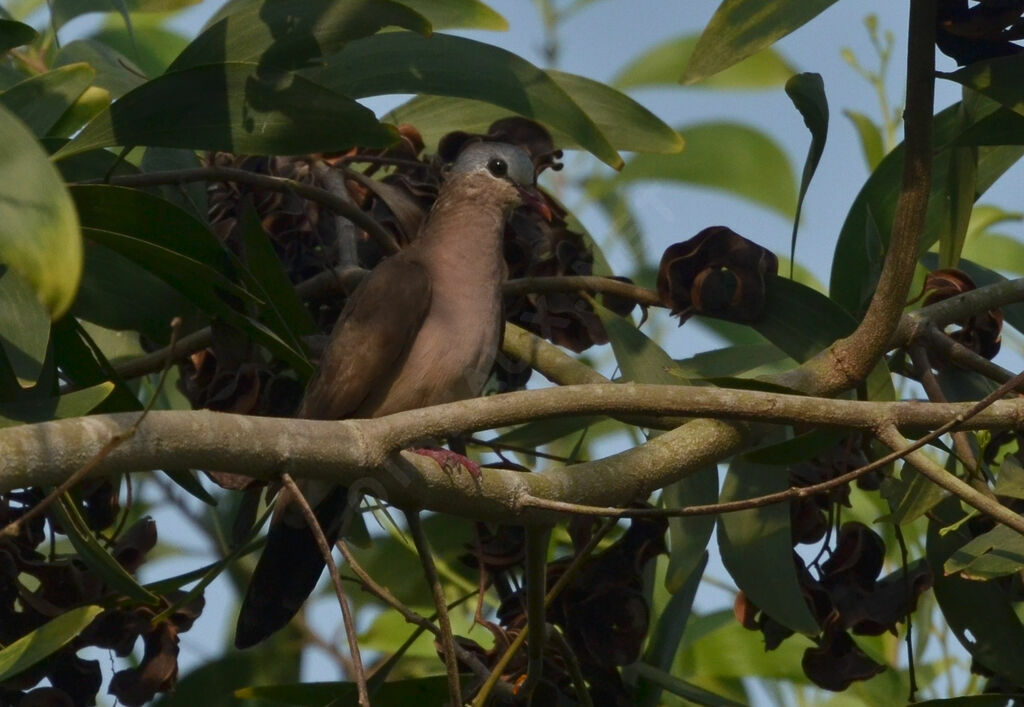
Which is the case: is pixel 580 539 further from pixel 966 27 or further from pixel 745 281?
pixel 966 27

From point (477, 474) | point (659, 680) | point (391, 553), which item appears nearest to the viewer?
point (477, 474)

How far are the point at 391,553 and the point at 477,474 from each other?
5.28 ft

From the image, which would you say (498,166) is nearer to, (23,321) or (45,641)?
(23,321)

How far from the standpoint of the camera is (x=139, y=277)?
109 inches

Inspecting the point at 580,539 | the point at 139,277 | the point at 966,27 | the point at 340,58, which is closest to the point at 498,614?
the point at 580,539

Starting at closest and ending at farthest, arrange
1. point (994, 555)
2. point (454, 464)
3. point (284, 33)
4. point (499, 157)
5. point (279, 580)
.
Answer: point (454, 464)
point (994, 555)
point (284, 33)
point (279, 580)
point (499, 157)

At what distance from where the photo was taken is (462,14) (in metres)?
3.29

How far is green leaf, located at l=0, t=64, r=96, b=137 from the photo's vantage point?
230 centimetres

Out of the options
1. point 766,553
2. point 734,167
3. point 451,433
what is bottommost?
point 451,433

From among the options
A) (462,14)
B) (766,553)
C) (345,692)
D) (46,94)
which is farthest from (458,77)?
(345,692)

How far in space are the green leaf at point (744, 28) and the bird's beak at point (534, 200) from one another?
0.73 meters

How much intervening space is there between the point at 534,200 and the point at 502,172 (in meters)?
0.11

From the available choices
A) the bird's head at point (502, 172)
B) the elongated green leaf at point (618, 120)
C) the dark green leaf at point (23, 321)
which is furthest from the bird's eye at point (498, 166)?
the dark green leaf at point (23, 321)

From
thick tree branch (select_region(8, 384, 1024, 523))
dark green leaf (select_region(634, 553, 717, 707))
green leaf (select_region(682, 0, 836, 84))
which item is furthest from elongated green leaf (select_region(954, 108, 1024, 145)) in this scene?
dark green leaf (select_region(634, 553, 717, 707))
